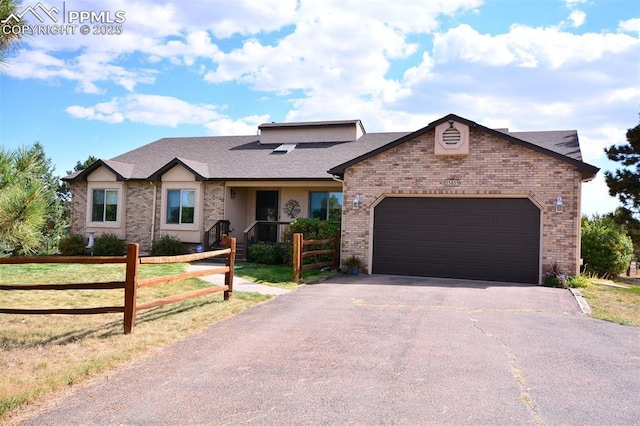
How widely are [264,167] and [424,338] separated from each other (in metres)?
13.5

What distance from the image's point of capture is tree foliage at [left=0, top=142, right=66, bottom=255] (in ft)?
15.0

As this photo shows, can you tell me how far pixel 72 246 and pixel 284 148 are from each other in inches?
389

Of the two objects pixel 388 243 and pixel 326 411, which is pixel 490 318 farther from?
pixel 388 243

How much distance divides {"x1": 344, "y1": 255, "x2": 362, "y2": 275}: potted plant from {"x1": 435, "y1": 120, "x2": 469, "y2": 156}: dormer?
4.10 m

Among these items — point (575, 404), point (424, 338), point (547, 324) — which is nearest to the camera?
point (575, 404)

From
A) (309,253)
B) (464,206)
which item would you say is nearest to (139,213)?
(309,253)

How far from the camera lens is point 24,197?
4.66m

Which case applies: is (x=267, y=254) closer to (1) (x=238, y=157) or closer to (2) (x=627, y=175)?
(1) (x=238, y=157)

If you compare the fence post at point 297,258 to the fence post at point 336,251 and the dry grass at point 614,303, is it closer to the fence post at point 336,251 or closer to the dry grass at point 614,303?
the fence post at point 336,251

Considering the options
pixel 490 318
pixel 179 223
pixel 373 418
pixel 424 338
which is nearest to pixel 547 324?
pixel 490 318

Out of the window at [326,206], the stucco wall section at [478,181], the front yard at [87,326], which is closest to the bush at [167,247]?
the front yard at [87,326]

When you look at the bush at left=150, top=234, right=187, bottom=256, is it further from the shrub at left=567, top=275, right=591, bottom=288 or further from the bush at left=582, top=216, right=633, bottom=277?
the bush at left=582, top=216, right=633, bottom=277

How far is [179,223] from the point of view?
754 inches

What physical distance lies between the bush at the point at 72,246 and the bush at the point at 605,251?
19.4 metres
